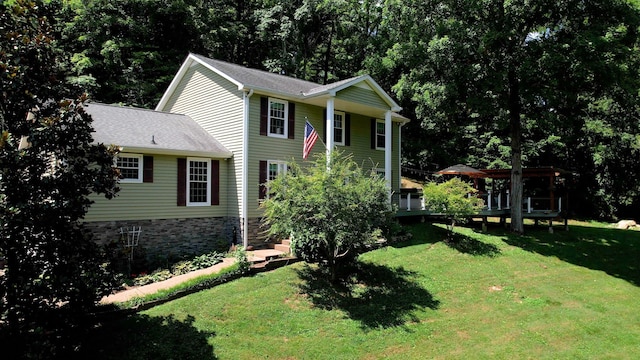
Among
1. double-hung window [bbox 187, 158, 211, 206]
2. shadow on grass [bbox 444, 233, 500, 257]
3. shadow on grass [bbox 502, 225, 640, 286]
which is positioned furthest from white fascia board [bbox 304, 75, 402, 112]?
shadow on grass [bbox 502, 225, 640, 286]

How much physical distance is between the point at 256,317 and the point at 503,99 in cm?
1525

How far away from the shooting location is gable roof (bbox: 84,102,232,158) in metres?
12.3

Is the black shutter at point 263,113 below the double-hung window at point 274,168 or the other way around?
the other way around

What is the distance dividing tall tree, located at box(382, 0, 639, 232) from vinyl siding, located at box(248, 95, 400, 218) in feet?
10.4

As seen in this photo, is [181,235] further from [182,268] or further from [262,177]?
[262,177]

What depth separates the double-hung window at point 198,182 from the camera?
13688 mm

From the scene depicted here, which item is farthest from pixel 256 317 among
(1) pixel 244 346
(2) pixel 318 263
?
(2) pixel 318 263

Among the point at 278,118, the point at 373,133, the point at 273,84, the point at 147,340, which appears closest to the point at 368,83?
the point at 373,133

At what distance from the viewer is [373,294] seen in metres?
10.7

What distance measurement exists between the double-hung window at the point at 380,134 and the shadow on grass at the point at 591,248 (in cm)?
720

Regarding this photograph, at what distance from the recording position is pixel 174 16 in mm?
26953

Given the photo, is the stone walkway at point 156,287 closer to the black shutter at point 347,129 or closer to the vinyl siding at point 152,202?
the vinyl siding at point 152,202

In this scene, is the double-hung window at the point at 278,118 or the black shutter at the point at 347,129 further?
the black shutter at the point at 347,129

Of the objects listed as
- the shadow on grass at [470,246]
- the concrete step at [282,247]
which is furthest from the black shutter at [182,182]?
the shadow on grass at [470,246]
